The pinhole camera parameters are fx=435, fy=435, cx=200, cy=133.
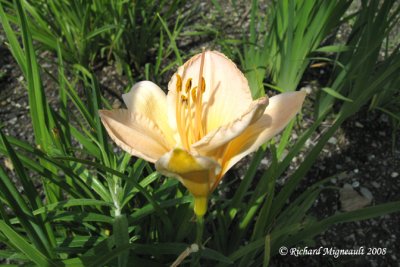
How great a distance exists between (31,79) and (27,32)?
10cm

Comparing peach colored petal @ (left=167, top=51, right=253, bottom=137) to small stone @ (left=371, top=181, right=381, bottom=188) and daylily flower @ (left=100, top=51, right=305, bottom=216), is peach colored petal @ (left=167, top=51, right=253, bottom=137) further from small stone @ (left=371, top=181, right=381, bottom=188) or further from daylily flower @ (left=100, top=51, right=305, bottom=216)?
small stone @ (left=371, top=181, right=381, bottom=188)

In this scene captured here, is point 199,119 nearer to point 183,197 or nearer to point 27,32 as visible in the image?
point 183,197

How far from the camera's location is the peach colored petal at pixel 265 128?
29.2 inches

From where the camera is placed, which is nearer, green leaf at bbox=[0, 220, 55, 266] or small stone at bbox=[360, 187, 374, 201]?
green leaf at bbox=[0, 220, 55, 266]

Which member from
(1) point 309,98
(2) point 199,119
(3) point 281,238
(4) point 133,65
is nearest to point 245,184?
(3) point 281,238

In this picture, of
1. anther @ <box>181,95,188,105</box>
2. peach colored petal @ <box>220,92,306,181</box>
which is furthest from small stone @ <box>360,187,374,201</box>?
anther @ <box>181,95,188,105</box>

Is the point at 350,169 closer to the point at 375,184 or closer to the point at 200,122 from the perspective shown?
the point at 375,184

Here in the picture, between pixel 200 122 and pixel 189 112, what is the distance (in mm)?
30

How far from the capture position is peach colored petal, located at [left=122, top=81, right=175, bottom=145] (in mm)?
792

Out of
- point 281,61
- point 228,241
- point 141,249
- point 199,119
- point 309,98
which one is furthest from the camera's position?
point 309,98

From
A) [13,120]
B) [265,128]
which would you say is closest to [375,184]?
[265,128]

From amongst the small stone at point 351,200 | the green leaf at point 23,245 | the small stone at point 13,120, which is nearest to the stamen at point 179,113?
the green leaf at point 23,245

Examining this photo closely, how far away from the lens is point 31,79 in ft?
3.18

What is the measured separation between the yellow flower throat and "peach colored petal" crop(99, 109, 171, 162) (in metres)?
0.05
